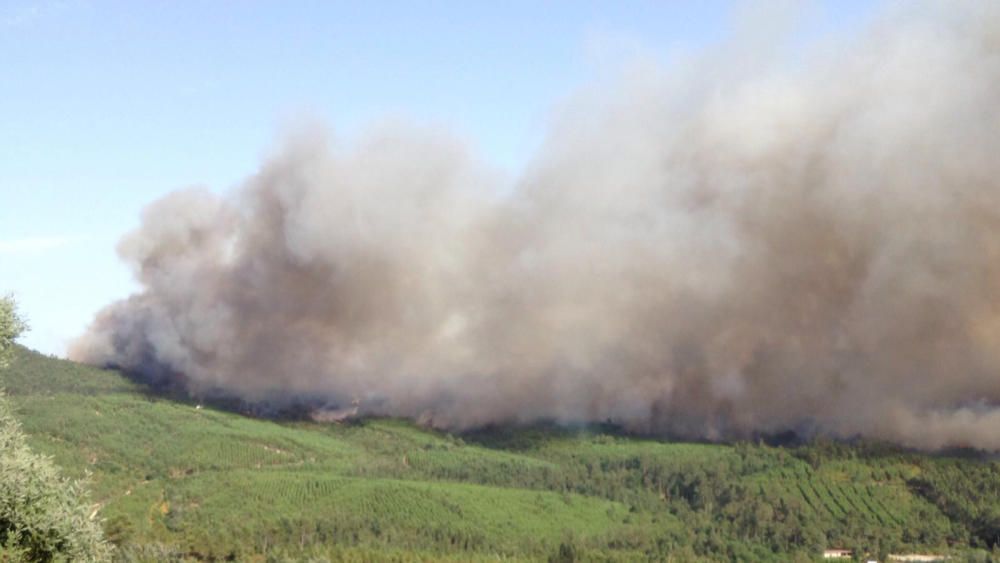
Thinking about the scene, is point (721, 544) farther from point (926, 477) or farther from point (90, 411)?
point (90, 411)

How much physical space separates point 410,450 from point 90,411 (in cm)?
3067

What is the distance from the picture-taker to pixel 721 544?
7000cm

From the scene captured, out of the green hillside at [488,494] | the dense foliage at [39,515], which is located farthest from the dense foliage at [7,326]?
the green hillside at [488,494]

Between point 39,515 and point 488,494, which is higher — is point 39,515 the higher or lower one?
the lower one

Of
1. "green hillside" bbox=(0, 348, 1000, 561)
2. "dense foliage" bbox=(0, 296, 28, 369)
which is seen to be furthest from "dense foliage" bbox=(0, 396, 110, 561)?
"green hillside" bbox=(0, 348, 1000, 561)

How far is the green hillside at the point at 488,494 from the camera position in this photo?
66.2 meters

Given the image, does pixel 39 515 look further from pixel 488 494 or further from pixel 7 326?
pixel 488 494

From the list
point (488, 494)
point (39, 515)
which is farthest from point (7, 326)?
point (488, 494)

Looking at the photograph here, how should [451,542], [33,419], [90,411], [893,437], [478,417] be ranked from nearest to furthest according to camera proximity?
[451,542] → [893,437] → [33,419] → [90,411] → [478,417]

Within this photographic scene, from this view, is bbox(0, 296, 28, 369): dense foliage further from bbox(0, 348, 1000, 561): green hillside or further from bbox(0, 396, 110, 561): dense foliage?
bbox(0, 348, 1000, 561): green hillside

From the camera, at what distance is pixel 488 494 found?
7888 cm

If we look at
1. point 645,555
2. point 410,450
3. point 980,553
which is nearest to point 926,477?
point 980,553

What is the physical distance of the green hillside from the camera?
66188 millimetres

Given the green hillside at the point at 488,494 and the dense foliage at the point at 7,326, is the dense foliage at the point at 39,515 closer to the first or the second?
the dense foliage at the point at 7,326
